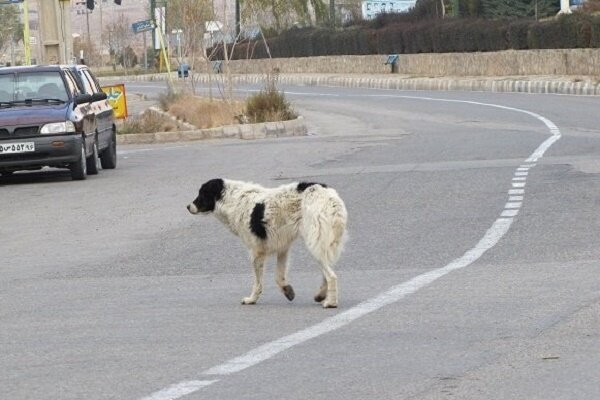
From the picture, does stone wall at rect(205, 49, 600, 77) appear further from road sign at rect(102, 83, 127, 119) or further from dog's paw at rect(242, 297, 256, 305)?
dog's paw at rect(242, 297, 256, 305)

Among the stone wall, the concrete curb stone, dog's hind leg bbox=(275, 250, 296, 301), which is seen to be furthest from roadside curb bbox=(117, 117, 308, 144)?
dog's hind leg bbox=(275, 250, 296, 301)

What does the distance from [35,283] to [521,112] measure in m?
23.7

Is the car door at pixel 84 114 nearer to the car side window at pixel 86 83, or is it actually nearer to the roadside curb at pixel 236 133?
the car side window at pixel 86 83

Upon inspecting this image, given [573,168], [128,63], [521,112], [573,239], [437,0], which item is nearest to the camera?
[573,239]

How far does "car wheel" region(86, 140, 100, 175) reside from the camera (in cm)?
2238

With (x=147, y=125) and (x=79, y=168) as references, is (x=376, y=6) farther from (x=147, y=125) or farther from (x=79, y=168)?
(x=79, y=168)

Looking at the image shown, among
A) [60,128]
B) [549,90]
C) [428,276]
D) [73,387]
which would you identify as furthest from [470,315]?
[549,90]

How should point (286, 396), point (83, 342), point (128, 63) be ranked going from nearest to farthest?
point (286, 396) < point (83, 342) < point (128, 63)

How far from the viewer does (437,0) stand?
7338 cm

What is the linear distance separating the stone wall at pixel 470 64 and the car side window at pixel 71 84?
695 inches

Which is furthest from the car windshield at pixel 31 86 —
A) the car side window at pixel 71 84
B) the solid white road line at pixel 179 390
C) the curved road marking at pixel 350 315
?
the solid white road line at pixel 179 390

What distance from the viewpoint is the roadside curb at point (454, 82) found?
44406 mm

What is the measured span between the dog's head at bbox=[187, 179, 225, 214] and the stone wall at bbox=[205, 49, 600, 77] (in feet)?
98.4

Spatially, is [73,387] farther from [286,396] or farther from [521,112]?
[521,112]
